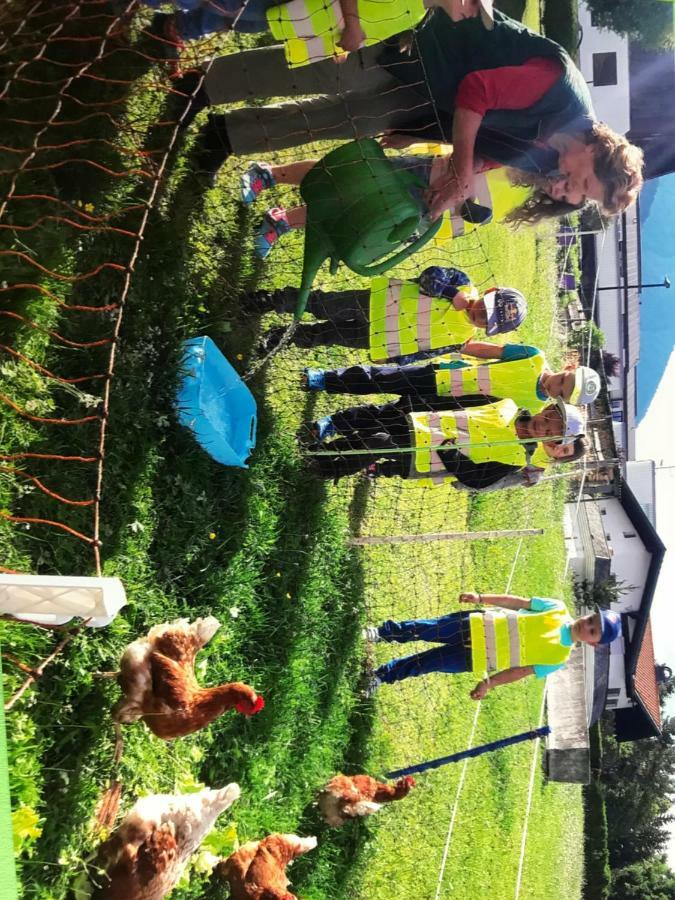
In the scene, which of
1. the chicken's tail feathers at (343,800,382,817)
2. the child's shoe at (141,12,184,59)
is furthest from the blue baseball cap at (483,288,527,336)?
the chicken's tail feathers at (343,800,382,817)

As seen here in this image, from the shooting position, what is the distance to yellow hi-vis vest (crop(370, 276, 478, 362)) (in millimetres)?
3762

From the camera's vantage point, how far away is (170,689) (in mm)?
2371

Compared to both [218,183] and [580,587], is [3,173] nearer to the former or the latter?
[218,183]

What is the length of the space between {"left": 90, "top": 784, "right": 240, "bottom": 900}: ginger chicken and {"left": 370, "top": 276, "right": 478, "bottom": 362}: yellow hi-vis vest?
2448mm

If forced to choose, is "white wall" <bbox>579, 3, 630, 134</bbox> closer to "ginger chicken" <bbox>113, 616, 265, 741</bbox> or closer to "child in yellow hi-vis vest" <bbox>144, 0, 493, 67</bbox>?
"child in yellow hi-vis vest" <bbox>144, 0, 493, 67</bbox>

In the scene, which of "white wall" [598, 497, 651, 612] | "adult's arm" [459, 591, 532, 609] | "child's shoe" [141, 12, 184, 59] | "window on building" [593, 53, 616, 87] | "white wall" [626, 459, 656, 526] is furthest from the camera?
"white wall" [626, 459, 656, 526]

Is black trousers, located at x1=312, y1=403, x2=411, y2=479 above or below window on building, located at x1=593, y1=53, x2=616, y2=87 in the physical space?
below

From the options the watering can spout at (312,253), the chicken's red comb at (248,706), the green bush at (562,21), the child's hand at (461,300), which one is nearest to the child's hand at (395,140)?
the watering can spout at (312,253)

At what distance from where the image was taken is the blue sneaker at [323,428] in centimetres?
402

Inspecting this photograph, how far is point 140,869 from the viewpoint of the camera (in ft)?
7.28

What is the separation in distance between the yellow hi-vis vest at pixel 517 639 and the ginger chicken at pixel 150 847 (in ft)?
7.06

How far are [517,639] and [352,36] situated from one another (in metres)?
3.24

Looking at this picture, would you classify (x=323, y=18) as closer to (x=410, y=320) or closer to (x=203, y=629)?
(x=410, y=320)

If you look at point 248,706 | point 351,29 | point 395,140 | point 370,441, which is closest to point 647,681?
point 370,441
